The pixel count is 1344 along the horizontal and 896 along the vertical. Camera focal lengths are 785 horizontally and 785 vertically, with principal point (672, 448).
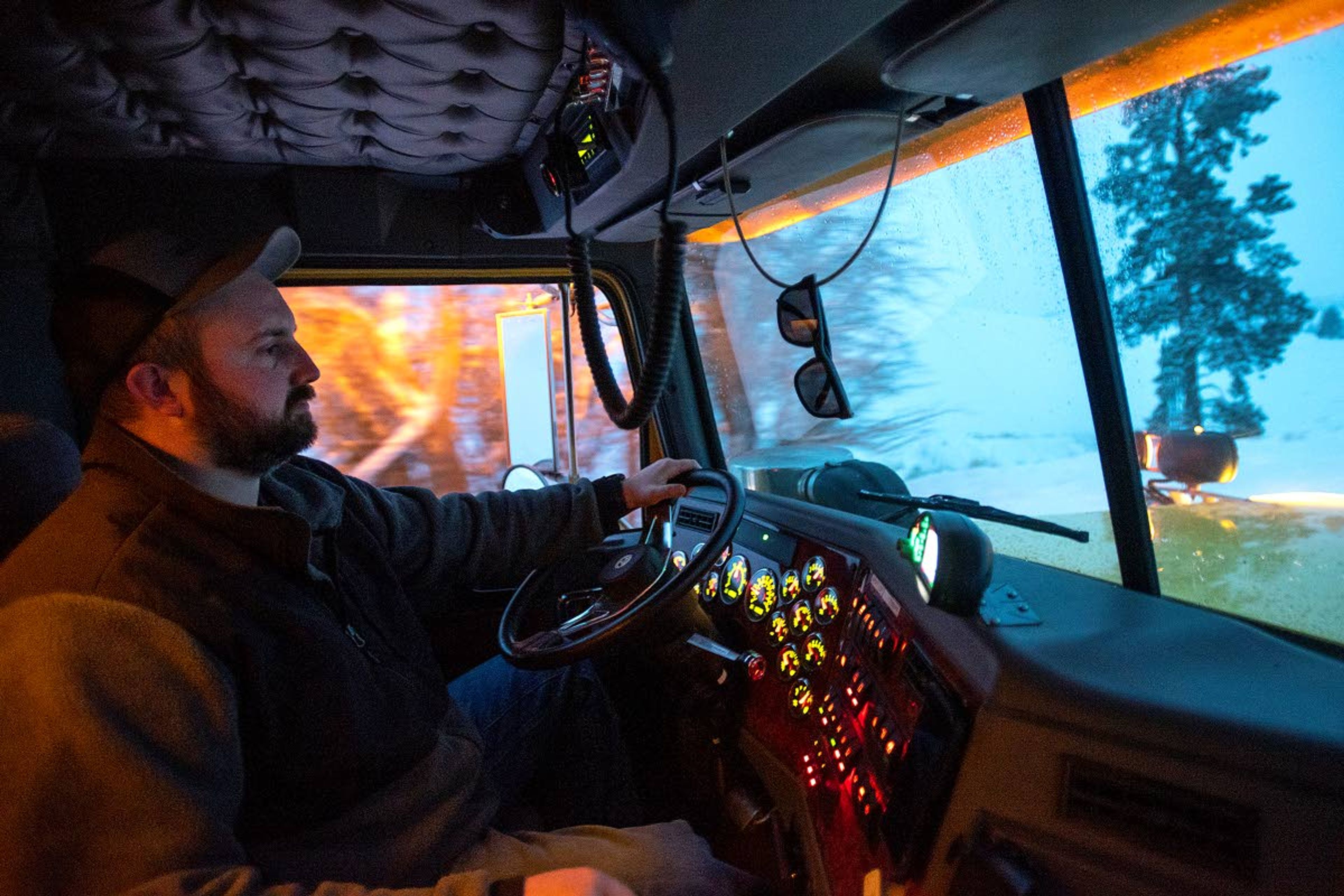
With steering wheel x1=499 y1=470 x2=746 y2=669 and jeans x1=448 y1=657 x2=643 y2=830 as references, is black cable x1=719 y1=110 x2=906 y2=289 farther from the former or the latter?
jeans x1=448 y1=657 x2=643 y2=830

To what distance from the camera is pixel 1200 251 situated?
1.43 m

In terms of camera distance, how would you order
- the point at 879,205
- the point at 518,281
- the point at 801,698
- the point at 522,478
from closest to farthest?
the point at 801,698, the point at 879,205, the point at 518,281, the point at 522,478

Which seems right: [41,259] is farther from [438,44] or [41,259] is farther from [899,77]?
[899,77]

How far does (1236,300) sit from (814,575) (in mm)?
959

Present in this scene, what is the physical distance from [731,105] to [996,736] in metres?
1.22

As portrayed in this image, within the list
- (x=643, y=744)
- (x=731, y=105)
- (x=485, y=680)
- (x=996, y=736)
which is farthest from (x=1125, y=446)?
(x=485, y=680)

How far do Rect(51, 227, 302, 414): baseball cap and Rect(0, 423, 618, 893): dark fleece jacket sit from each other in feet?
0.50

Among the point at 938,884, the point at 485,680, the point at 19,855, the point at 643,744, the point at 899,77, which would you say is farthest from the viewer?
the point at 643,744

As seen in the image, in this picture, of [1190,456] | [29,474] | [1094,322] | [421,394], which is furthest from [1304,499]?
[421,394]

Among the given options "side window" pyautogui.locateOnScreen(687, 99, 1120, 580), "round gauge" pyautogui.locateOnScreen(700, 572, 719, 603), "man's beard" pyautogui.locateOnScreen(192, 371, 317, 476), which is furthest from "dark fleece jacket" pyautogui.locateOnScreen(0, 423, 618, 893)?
"side window" pyautogui.locateOnScreen(687, 99, 1120, 580)

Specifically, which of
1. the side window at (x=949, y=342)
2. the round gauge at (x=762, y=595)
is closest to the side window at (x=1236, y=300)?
the side window at (x=949, y=342)

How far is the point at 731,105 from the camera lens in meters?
1.55

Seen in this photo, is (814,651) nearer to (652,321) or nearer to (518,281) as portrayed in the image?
(652,321)

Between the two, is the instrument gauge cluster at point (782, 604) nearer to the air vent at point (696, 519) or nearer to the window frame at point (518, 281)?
the air vent at point (696, 519)
